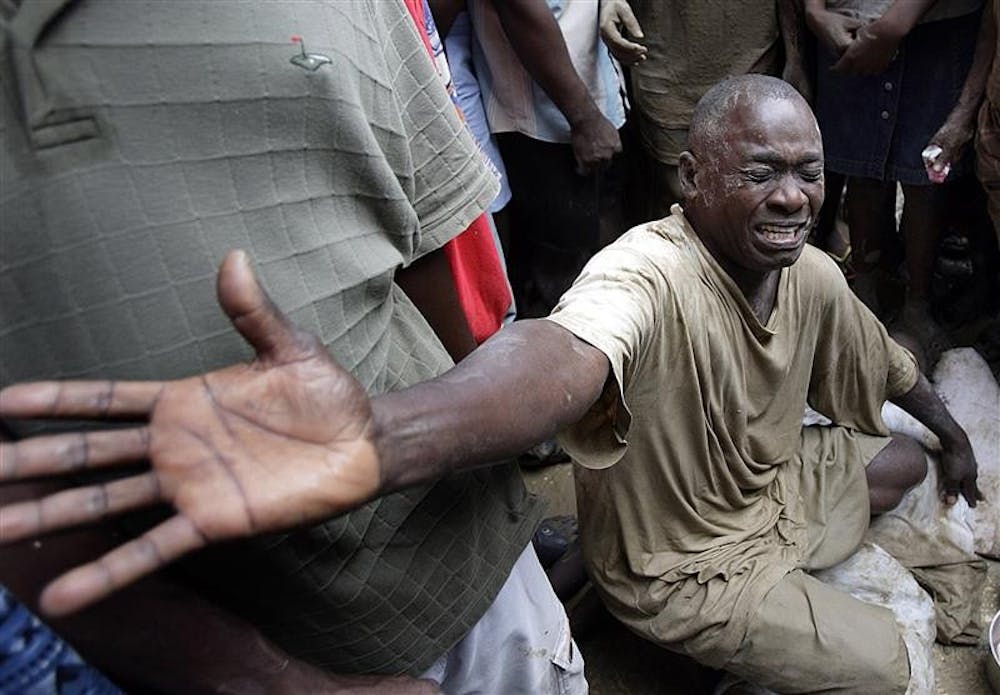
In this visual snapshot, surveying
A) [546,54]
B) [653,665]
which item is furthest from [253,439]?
[546,54]

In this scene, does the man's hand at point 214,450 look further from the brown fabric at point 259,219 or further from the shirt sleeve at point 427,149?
the shirt sleeve at point 427,149

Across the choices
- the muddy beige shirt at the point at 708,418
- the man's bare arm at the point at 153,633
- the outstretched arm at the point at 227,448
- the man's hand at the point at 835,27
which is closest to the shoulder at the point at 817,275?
the muddy beige shirt at the point at 708,418

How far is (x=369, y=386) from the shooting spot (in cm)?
104

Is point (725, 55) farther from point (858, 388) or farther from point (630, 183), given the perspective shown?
point (858, 388)

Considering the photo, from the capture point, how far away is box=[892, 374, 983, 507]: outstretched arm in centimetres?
225

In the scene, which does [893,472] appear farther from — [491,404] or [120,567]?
[120,567]

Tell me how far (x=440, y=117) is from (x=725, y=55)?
2031 mm

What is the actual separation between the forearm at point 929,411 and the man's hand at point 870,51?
1035mm

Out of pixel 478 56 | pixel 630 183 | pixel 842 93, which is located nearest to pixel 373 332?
pixel 478 56

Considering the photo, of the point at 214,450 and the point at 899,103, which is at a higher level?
the point at 214,450

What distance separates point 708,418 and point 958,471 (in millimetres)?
1076

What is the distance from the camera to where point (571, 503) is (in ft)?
9.15

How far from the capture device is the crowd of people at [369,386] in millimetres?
765

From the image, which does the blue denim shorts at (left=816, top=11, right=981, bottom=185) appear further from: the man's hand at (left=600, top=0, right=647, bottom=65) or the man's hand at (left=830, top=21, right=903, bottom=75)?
the man's hand at (left=600, top=0, right=647, bottom=65)
